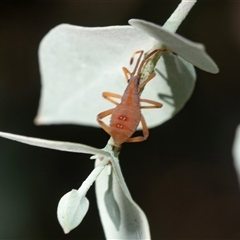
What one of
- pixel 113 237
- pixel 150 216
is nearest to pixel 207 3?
pixel 150 216

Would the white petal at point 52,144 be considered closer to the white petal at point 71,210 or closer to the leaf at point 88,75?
the white petal at point 71,210

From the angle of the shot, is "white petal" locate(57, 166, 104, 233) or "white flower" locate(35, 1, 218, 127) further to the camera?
"white flower" locate(35, 1, 218, 127)

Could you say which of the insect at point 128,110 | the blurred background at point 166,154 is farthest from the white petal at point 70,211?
the blurred background at point 166,154

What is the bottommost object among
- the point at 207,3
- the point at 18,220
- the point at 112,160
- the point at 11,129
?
the point at 18,220

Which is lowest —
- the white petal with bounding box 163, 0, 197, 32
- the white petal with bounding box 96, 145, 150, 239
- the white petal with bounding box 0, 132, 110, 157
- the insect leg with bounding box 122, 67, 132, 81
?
the white petal with bounding box 96, 145, 150, 239

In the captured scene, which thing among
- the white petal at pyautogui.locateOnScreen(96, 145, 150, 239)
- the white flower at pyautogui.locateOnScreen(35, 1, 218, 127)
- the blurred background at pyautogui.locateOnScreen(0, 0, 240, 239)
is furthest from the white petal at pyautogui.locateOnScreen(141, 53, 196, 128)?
the blurred background at pyautogui.locateOnScreen(0, 0, 240, 239)

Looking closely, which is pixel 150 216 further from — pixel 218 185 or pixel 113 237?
pixel 113 237

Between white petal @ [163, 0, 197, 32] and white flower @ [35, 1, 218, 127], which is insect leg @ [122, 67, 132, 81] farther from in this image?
white petal @ [163, 0, 197, 32]

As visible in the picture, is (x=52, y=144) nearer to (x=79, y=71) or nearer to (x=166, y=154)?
(x=79, y=71)
